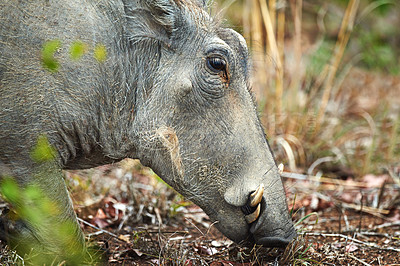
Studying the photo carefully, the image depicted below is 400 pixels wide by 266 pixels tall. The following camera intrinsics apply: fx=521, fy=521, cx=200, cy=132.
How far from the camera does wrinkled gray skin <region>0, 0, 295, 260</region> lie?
2.29 metres

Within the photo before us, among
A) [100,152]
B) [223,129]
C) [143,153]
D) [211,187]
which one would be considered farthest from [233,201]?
[100,152]

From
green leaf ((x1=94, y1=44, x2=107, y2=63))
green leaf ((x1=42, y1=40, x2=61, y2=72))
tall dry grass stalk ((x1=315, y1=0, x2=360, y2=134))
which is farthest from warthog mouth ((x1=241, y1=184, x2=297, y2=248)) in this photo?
tall dry grass stalk ((x1=315, y1=0, x2=360, y2=134))

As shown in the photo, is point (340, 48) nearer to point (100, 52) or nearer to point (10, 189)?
point (100, 52)

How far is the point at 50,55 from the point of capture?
2250 mm

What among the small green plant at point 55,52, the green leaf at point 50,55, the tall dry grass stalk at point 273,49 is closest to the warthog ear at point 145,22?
the small green plant at point 55,52

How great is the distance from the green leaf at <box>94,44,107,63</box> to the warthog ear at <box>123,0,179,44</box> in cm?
19

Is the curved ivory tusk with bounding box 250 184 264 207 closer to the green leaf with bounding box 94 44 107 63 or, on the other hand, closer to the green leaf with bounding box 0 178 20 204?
the green leaf with bounding box 94 44 107 63

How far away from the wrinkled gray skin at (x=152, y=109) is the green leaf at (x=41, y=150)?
25 mm

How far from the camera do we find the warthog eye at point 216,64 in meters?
2.51

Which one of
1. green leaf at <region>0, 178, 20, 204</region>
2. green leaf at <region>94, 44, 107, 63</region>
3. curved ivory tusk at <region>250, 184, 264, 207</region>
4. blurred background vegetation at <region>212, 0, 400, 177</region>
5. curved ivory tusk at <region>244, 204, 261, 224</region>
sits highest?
green leaf at <region>94, 44, 107, 63</region>

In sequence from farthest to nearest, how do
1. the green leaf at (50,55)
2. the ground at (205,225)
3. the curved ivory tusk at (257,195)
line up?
the ground at (205,225) → the curved ivory tusk at (257,195) → the green leaf at (50,55)

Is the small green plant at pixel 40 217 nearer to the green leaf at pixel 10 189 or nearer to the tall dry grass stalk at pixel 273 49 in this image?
the green leaf at pixel 10 189

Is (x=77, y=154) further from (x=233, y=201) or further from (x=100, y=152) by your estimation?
(x=233, y=201)

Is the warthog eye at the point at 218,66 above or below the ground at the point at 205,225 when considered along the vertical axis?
above
